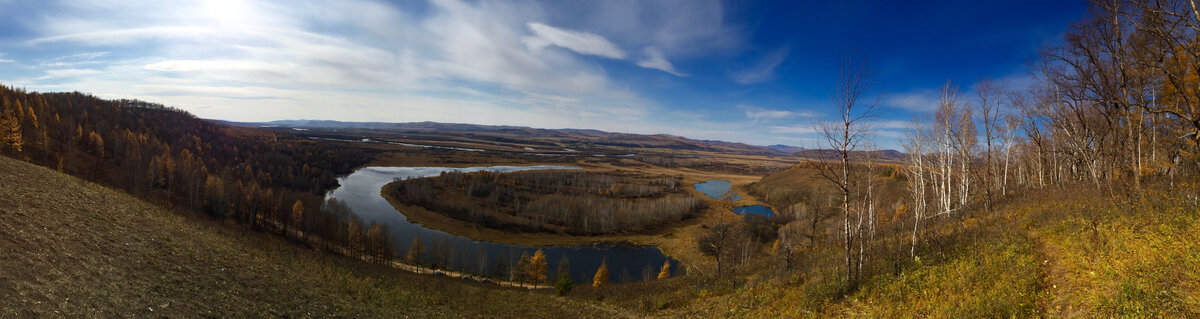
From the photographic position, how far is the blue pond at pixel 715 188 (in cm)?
10441

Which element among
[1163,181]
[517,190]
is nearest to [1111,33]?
[1163,181]

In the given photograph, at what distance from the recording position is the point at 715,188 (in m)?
122

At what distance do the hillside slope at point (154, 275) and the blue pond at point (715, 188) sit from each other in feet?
300

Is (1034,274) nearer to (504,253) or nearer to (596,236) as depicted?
(504,253)

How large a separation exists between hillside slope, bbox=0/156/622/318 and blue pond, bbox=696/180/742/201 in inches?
3604

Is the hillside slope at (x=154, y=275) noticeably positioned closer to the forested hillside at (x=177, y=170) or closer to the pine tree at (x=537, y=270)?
the pine tree at (x=537, y=270)

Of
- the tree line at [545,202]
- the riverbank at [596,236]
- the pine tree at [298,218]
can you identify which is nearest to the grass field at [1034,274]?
the riverbank at [596,236]

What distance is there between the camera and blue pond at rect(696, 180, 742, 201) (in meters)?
104

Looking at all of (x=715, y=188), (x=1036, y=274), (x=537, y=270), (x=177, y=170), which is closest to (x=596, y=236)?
(x=537, y=270)

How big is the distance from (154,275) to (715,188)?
402ft

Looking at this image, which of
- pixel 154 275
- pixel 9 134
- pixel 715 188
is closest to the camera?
pixel 154 275

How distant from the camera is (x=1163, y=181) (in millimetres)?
12344

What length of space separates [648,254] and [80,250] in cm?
5044

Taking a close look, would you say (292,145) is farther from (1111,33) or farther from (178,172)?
(1111,33)
